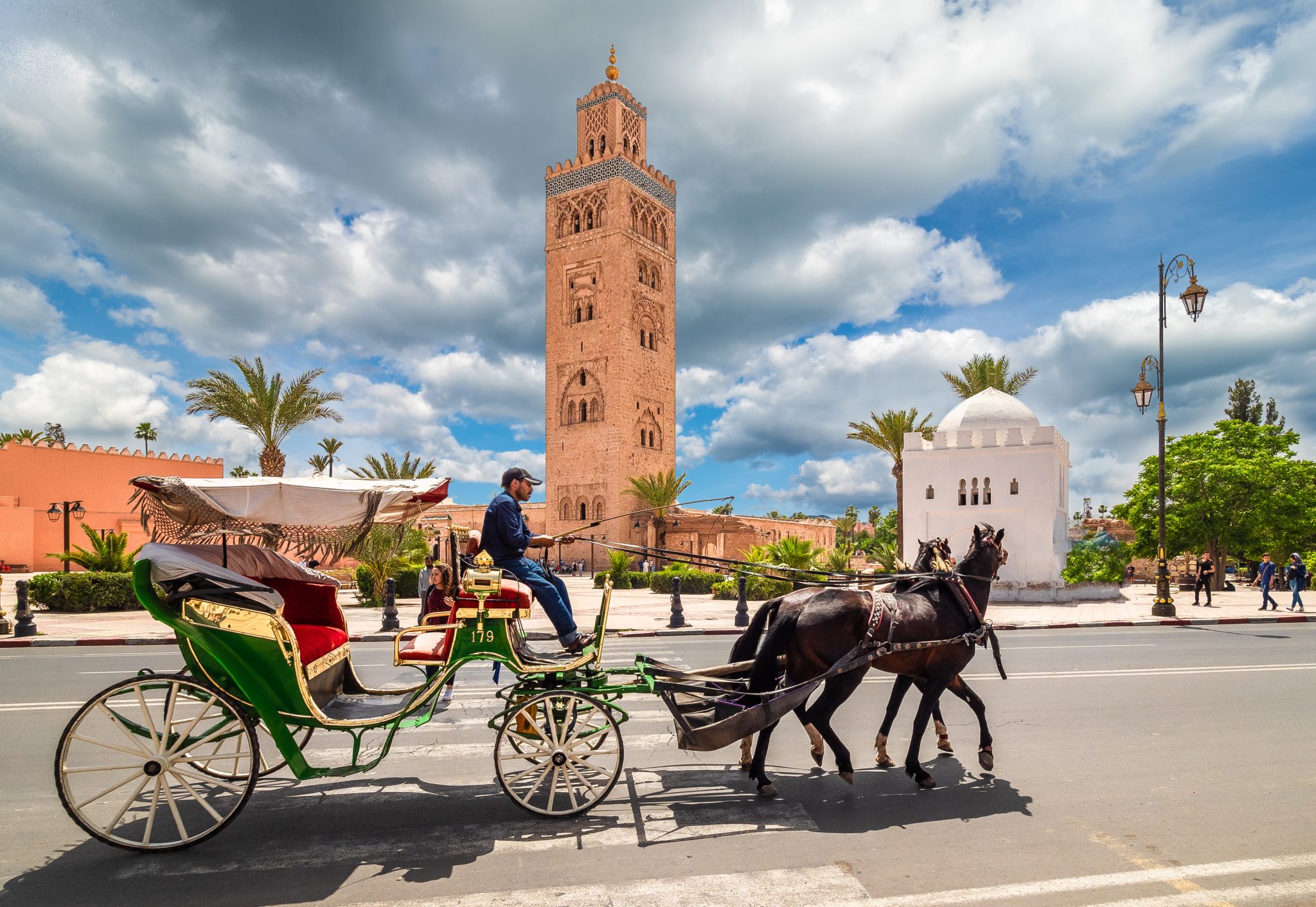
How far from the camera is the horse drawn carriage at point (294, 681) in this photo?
431cm

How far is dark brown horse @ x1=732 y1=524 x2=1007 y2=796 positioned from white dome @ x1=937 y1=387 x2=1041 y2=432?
70.5ft

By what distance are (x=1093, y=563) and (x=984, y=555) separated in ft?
68.7

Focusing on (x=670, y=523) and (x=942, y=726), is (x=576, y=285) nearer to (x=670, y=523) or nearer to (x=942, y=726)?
(x=670, y=523)

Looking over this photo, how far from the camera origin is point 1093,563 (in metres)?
23.7

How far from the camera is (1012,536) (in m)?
24.2

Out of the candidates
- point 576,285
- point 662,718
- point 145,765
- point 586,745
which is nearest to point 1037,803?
point 586,745

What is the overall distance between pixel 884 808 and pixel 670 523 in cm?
3848

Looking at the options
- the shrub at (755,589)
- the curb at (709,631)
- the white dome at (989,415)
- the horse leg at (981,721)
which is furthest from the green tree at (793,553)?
the horse leg at (981,721)

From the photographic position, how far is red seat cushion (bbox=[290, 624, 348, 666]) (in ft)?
16.3

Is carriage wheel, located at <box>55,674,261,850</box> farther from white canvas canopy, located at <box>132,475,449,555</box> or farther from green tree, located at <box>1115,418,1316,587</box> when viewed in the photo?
green tree, located at <box>1115,418,1316,587</box>

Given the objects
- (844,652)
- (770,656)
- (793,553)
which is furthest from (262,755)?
(793,553)

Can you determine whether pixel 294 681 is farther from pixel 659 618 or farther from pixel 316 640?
pixel 659 618

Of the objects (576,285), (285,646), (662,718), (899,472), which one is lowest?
(662,718)

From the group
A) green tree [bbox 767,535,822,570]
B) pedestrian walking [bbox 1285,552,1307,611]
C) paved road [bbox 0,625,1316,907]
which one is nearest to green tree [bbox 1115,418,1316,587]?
pedestrian walking [bbox 1285,552,1307,611]
